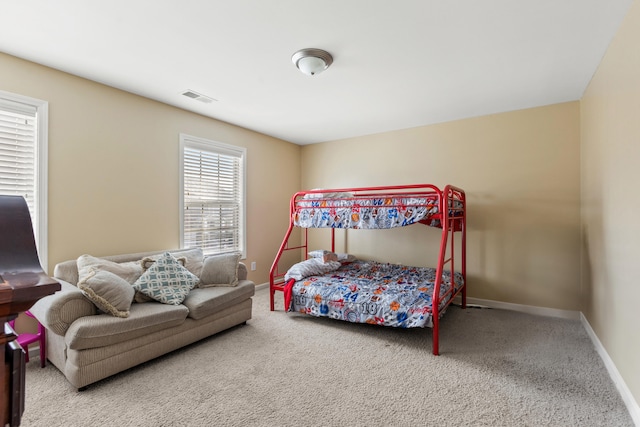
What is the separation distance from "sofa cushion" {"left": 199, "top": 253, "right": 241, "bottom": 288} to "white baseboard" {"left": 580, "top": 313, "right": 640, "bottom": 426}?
9.70 ft

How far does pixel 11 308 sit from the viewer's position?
19.5 inches

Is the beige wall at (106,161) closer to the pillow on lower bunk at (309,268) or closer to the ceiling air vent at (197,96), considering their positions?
the ceiling air vent at (197,96)

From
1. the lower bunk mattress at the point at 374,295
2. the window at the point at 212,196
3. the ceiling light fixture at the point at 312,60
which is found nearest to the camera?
the ceiling light fixture at the point at 312,60

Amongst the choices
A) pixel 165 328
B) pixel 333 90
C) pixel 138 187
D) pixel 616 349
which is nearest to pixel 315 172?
pixel 333 90

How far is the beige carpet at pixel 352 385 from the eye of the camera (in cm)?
180

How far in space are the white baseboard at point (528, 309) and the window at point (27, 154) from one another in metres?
4.43

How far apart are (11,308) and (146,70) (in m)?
2.73

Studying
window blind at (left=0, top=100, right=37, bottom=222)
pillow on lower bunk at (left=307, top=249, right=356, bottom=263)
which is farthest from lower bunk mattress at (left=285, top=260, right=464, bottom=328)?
window blind at (left=0, top=100, right=37, bottom=222)

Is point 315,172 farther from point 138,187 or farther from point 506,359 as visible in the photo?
point 506,359

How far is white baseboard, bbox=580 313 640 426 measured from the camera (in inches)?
69.5

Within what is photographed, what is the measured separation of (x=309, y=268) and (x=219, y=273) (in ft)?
3.43

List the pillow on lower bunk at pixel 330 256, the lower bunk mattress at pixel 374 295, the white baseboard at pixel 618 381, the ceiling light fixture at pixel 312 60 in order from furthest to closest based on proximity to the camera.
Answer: the pillow on lower bunk at pixel 330 256
the lower bunk mattress at pixel 374 295
the ceiling light fixture at pixel 312 60
the white baseboard at pixel 618 381

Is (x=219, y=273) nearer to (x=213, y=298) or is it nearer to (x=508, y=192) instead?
(x=213, y=298)

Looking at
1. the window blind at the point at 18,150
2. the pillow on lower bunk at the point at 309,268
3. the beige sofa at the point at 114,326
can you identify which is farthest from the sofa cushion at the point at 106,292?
the pillow on lower bunk at the point at 309,268
